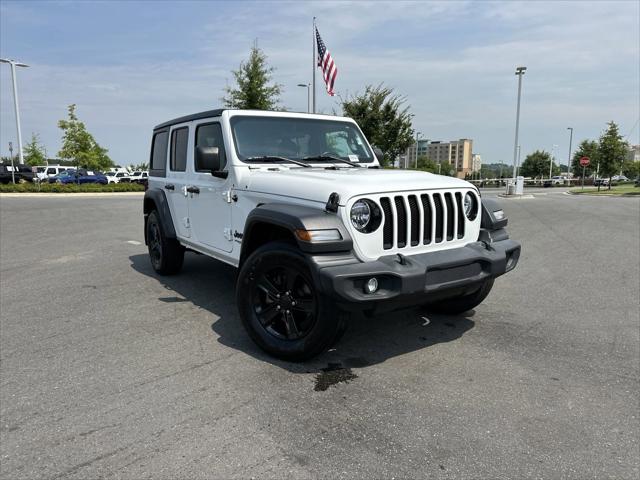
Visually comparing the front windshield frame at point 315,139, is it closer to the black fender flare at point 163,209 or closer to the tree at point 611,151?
the black fender flare at point 163,209

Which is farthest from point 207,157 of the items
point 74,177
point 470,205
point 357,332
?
point 74,177

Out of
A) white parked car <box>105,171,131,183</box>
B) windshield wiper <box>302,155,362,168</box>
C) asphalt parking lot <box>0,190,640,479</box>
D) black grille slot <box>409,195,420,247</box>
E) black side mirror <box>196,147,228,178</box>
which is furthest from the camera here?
white parked car <box>105,171,131,183</box>

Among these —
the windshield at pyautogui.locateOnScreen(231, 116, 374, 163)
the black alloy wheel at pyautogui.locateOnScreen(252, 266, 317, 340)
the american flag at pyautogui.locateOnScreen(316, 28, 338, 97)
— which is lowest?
the black alloy wheel at pyautogui.locateOnScreen(252, 266, 317, 340)

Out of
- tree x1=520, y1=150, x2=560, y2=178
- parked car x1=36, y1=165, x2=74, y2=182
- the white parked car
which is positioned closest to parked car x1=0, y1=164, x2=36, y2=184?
parked car x1=36, y1=165, x2=74, y2=182

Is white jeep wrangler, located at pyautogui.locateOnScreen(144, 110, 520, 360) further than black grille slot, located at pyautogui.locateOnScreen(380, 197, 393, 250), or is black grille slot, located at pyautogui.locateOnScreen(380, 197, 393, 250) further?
black grille slot, located at pyautogui.locateOnScreen(380, 197, 393, 250)

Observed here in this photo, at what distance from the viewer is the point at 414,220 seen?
3.41 meters

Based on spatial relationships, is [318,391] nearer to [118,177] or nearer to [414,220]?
[414,220]

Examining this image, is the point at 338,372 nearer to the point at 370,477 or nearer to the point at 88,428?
the point at 370,477

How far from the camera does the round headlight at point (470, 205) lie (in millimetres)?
3842

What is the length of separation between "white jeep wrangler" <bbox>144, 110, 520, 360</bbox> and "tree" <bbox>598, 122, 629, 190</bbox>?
35.3 meters

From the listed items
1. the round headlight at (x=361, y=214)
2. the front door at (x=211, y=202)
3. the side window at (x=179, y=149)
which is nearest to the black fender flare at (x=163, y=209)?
the side window at (x=179, y=149)

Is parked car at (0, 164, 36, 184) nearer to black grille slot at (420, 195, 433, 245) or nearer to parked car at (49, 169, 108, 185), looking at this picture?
parked car at (49, 169, 108, 185)

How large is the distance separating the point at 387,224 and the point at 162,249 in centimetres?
369

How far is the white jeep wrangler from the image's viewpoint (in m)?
3.10
